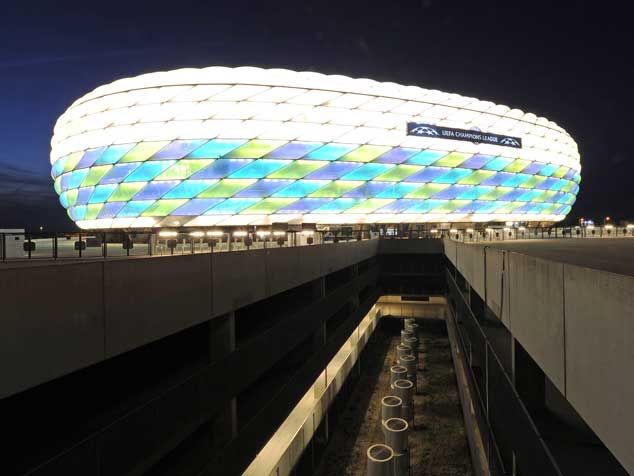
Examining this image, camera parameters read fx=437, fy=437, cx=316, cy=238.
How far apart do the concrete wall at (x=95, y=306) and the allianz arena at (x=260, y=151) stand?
33992mm

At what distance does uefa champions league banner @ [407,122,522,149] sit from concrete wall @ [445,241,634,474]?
45.8m

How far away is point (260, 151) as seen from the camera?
139ft

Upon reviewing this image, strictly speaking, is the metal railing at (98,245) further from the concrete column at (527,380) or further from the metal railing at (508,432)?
the concrete column at (527,380)

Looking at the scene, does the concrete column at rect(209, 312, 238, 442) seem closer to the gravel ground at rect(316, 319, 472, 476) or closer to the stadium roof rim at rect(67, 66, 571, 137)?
the gravel ground at rect(316, 319, 472, 476)

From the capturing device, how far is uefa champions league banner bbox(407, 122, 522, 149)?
160 feet

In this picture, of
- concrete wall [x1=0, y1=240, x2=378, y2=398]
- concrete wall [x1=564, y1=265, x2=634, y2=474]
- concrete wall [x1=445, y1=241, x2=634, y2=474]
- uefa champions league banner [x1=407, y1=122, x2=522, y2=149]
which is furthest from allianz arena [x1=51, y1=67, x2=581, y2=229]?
concrete wall [x1=564, y1=265, x2=634, y2=474]

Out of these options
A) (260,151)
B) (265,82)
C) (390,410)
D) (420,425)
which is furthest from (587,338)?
(265,82)

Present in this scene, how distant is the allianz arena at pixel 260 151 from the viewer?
41812mm

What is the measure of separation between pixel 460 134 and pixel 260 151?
24731 millimetres

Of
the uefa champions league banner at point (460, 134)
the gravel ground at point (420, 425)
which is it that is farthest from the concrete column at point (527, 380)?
the uefa champions league banner at point (460, 134)

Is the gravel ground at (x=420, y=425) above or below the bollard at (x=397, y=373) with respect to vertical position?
below

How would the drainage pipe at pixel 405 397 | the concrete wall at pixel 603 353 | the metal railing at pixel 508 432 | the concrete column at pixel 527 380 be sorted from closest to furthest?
the concrete wall at pixel 603 353, the metal railing at pixel 508 432, the concrete column at pixel 527 380, the drainage pipe at pixel 405 397

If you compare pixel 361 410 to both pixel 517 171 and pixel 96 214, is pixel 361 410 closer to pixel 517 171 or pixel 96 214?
pixel 96 214

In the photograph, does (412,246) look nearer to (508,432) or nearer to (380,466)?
(380,466)
